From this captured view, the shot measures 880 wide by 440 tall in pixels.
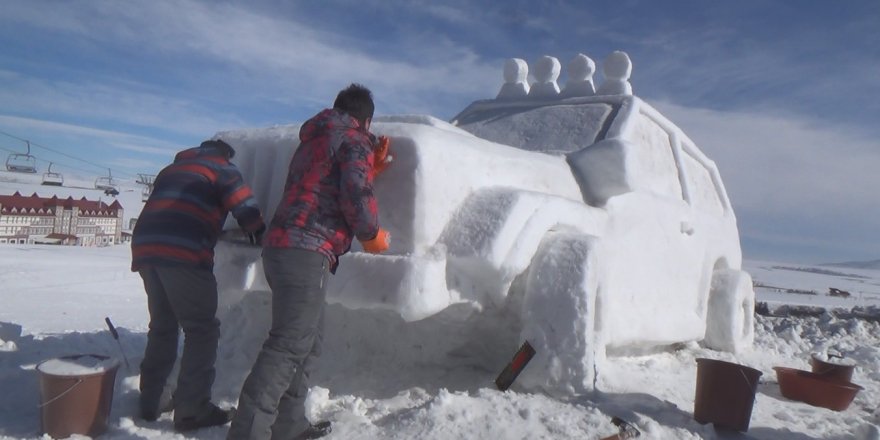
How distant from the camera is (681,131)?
19.1 ft

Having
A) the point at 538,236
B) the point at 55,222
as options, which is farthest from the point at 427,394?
the point at 55,222

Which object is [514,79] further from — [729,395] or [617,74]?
[729,395]

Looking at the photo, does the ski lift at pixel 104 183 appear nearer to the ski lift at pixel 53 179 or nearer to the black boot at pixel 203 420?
the ski lift at pixel 53 179

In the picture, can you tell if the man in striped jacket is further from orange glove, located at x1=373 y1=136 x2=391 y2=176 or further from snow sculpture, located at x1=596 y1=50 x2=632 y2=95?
snow sculpture, located at x1=596 y1=50 x2=632 y2=95

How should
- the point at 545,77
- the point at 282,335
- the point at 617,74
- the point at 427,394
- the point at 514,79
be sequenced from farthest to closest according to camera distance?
the point at 514,79
the point at 545,77
the point at 617,74
the point at 427,394
the point at 282,335

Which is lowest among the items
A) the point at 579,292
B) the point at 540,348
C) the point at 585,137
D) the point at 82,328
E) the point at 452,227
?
the point at 82,328

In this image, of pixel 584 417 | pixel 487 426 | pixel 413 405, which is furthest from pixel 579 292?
pixel 413 405

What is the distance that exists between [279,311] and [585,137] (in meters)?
3.06

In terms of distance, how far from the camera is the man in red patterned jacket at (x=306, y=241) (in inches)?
95.0

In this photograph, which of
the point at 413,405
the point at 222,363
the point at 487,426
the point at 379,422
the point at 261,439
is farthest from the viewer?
the point at 222,363

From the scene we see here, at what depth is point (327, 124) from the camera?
260cm

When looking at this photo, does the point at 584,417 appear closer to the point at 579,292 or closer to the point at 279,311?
the point at 579,292

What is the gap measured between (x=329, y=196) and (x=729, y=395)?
2.25 metres

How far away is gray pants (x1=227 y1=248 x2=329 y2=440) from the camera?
2.38m
